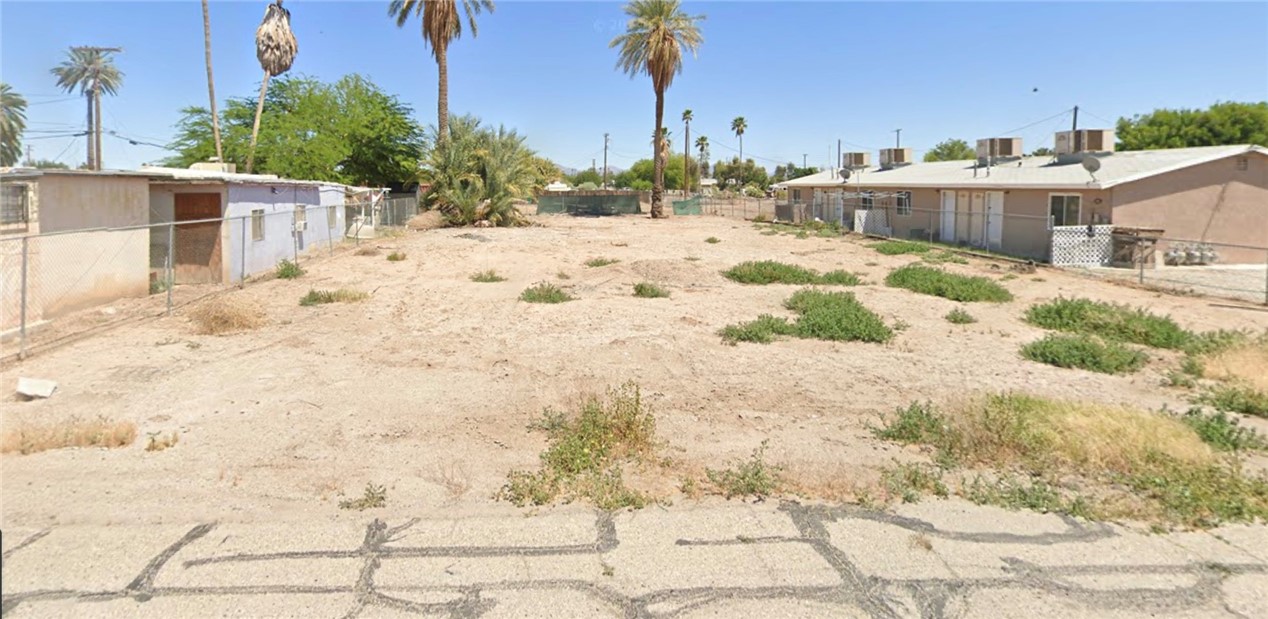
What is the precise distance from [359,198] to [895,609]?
35.8m

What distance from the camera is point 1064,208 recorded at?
1047 inches

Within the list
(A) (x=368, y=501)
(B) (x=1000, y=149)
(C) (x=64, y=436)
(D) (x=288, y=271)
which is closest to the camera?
(A) (x=368, y=501)

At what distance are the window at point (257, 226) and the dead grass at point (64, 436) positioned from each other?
14.4 metres

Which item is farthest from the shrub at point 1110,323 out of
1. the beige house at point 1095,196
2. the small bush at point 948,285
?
the beige house at point 1095,196

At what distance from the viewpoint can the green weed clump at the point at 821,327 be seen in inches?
502

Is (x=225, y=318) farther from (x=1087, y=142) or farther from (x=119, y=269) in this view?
(x=1087, y=142)

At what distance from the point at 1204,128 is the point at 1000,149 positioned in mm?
22550

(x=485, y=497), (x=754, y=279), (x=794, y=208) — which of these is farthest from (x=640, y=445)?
(x=794, y=208)

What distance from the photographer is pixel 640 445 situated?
24.0 feet

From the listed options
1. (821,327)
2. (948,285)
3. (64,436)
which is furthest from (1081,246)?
(64,436)

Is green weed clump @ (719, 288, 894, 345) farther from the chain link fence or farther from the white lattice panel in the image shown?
the white lattice panel

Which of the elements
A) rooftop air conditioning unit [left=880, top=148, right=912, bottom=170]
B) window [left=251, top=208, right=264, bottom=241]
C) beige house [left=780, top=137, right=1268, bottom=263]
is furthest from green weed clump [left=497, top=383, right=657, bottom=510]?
rooftop air conditioning unit [left=880, top=148, right=912, bottom=170]

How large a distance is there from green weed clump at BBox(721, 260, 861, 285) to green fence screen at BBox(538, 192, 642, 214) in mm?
37486

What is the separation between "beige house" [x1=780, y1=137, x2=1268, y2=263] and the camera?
25.0 metres
